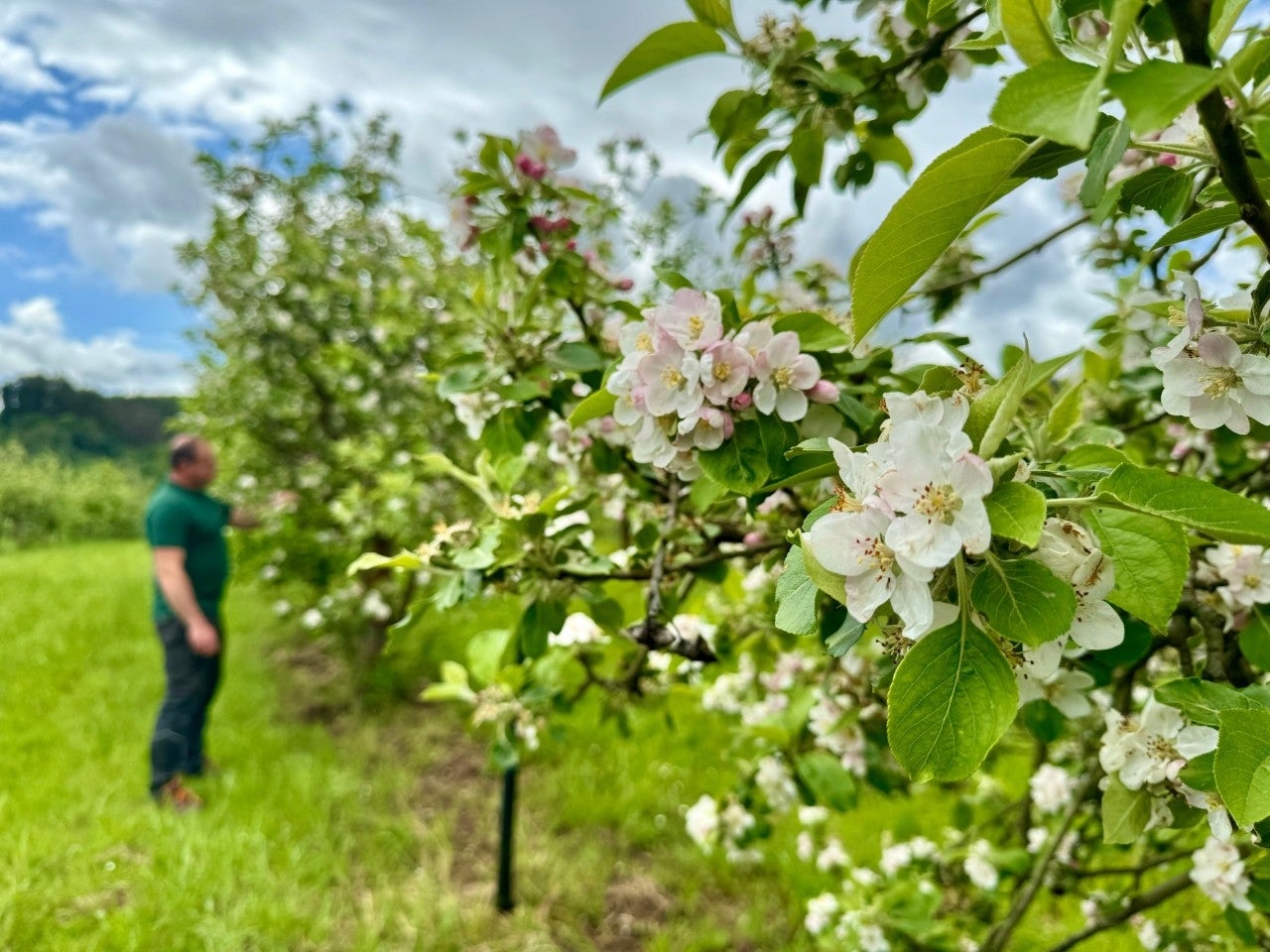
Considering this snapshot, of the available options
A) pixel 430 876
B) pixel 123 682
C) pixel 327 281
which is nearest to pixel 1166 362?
pixel 430 876

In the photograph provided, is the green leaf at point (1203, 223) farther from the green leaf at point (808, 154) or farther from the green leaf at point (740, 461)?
the green leaf at point (808, 154)

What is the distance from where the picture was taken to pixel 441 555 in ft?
3.16

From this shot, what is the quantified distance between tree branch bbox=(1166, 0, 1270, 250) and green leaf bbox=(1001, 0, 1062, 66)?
0.06 m

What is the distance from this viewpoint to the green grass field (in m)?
2.39

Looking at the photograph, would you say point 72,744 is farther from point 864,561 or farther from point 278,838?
point 864,561

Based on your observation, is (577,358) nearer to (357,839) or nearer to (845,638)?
(845,638)

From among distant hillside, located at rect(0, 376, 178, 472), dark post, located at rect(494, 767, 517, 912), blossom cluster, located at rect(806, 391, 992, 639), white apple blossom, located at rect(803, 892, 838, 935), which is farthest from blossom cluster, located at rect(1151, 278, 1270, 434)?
distant hillside, located at rect(0, 376, 178, 472)

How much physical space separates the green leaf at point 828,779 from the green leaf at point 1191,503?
91 centimetres

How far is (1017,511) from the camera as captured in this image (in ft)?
1.47

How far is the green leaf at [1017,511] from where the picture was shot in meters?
0.43

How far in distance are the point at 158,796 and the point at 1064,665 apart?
357 cm

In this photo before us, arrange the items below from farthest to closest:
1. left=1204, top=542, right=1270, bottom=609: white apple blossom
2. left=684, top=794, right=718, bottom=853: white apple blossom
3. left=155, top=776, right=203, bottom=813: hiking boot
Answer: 1. left=155, top=776, right=203, bottom=813: hiking boot
2. left=684, top=794, right=718, bottom=853: white apple blossom
3. left=1204, top=542, right=1270, bottom=609: white apple blossom

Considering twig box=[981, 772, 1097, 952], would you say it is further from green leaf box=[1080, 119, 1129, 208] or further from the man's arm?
the man's arm

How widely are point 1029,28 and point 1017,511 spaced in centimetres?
29
